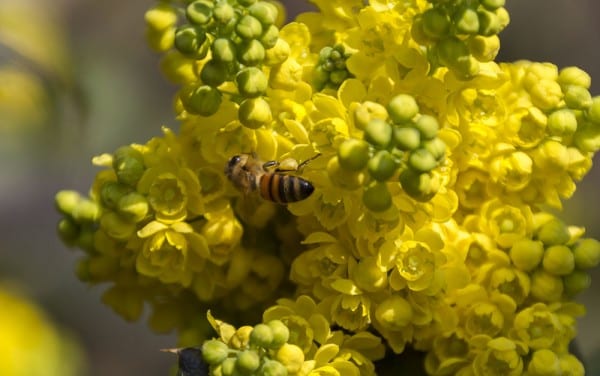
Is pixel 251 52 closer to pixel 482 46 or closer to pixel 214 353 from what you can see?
pixel 482 46

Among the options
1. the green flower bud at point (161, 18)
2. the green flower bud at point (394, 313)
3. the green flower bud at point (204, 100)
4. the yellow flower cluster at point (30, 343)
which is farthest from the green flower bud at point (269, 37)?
the yellow flower cluster at point (30, 343)

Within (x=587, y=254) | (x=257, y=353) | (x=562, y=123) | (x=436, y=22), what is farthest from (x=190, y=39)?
(x=587, y=254)

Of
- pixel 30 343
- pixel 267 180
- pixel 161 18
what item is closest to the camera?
pixel 267 180

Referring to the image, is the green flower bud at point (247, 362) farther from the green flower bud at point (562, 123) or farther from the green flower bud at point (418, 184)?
the green flower bud at point (562, 123)

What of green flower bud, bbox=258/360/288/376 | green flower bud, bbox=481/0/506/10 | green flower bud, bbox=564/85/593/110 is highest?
green flower bud, bbox=481/0/506/10

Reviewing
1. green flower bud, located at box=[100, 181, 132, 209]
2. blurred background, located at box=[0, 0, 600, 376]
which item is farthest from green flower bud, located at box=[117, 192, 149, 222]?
blurred background, located at box=[0, 0, 600, 376]

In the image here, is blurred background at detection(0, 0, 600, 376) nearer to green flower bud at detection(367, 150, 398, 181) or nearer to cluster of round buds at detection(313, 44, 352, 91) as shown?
cluster of round buds at detection(313, 44, 352, 91)

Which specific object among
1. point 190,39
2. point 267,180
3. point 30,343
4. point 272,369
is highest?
point 190,39

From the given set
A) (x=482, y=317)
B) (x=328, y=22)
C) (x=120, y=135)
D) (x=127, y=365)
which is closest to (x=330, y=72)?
(x=328, y=22)
